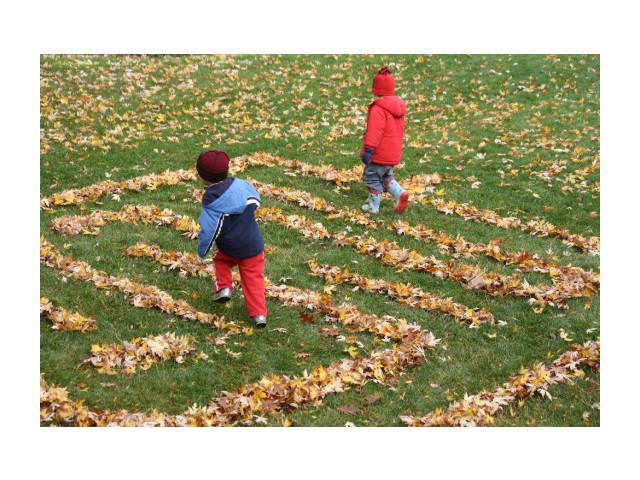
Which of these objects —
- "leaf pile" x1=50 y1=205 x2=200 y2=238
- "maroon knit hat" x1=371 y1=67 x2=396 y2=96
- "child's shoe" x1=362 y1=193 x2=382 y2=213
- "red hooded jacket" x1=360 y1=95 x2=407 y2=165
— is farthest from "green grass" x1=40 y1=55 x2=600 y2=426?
"maroon knit hat" x1=371 y1=67 x2=396 y2=96

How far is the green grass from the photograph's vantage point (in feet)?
16.8

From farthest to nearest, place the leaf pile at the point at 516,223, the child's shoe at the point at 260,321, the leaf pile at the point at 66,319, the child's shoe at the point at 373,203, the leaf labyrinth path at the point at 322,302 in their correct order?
the child's shoe at the point at 373,203 → the leaf pile at the point at 516,223 → the child's shoe at the point at 260,321 → the leaf pile at the point at 66,319 → the leaf labyrinth path at the point at 322,302

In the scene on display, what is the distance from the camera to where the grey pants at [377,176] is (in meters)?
9.12

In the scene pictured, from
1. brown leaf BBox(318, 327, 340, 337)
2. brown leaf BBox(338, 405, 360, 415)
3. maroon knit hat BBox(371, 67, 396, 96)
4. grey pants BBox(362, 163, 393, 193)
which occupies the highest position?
maroon knit hat BBox(371, 67, 396, 96)

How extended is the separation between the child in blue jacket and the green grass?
0.36 m

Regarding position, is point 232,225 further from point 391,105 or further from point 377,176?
point 391,105

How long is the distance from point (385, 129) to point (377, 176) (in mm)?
719

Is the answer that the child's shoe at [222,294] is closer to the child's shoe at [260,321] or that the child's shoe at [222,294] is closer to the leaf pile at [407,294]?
the child's shoe at [260,321]

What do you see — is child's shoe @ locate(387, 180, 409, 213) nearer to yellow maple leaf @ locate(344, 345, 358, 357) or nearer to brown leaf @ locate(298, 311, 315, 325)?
brown leaf @ locate(298, 311, 315, 325)

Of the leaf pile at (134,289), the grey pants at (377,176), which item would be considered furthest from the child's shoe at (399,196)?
the leaf pile at (134,289)

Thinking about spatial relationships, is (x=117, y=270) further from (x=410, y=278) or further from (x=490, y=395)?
(x=490, y=395)

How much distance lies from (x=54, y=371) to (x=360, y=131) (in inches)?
372

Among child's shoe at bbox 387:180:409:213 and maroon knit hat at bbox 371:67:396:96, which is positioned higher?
maroon knit hat at bbox 371:67:396:96

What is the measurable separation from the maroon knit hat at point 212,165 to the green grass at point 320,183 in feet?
4.71
